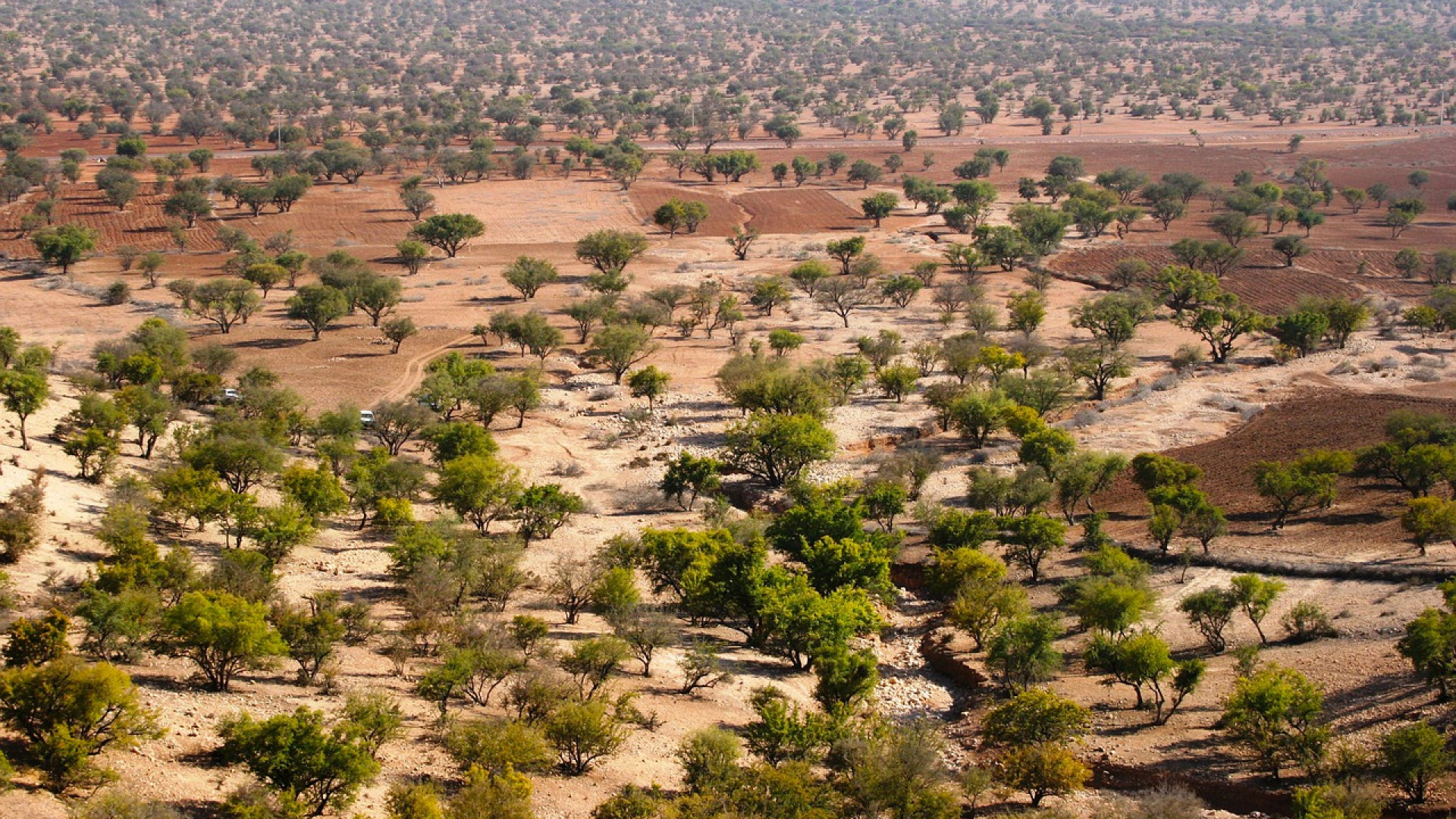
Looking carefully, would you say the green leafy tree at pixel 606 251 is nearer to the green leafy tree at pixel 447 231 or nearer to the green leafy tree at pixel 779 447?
the green leafy tree at pixel 447 231

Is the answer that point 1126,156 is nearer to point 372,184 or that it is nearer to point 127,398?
point 372,184

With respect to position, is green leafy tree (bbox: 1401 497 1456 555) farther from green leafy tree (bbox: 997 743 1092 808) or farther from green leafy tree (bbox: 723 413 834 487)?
green leafy tree (bbox: 723 413 834 487)

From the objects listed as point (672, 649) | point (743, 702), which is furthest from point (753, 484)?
point (743, 702)

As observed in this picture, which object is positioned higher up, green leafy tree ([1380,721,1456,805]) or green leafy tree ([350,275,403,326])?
green leafy tree ([350,275,403,326])

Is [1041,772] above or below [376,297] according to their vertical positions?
below

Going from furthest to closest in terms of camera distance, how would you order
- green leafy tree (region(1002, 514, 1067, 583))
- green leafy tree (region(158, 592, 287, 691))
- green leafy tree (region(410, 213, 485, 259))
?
green leafy tree (region(410, 213, 485, 259)), green leafy tree (region(1002, 514, 1067, 583)), green leafy tree (region(158, 592, 287, 691))

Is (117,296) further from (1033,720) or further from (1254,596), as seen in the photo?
(1254,596)

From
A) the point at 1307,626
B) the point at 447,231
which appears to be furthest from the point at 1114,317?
the point at 447,231

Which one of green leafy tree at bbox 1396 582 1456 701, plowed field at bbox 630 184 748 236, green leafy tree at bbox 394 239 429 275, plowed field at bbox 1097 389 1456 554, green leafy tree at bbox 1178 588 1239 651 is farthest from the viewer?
plowed field at bbox 630 184 748 236

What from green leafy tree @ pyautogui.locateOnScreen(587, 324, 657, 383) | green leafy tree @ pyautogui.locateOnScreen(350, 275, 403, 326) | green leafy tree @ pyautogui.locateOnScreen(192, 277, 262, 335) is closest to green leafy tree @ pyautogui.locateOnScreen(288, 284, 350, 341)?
green leafy tree @ pyautogui.locateOnScreen(350, 275, 403, 326)
